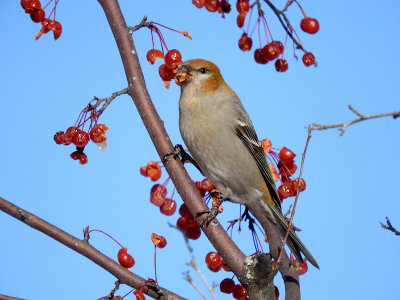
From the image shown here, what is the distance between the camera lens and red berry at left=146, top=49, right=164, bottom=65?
2605 millimetres

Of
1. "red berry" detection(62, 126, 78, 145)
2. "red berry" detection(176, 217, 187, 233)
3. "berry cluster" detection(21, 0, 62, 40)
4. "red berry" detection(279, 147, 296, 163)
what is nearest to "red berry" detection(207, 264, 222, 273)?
"red berry" detection(176, 217, 187, 233)

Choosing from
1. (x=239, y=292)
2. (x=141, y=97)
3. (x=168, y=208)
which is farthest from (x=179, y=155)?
(x=239, y=292)

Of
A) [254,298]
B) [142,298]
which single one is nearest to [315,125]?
[254,298]

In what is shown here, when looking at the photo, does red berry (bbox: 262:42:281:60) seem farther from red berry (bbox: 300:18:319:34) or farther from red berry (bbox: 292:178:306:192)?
red berry (bbox: 292:178:306:192)

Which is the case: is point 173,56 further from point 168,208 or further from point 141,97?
point 168,208

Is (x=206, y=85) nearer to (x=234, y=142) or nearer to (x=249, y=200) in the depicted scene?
(x=234, y=142)

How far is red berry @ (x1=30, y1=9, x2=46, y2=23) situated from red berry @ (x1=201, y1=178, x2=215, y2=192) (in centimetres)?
145

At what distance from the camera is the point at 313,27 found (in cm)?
221

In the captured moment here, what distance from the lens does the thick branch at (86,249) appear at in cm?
189

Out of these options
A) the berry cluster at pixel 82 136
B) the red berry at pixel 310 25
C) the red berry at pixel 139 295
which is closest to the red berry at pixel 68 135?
the berry cluster at pixel 82 136

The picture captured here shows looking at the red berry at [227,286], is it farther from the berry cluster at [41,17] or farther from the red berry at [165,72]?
the berry cluster at [41,17]

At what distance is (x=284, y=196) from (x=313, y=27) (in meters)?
1.02

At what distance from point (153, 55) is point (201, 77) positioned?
0.63 m

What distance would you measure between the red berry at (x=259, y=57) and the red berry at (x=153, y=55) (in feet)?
1.93
